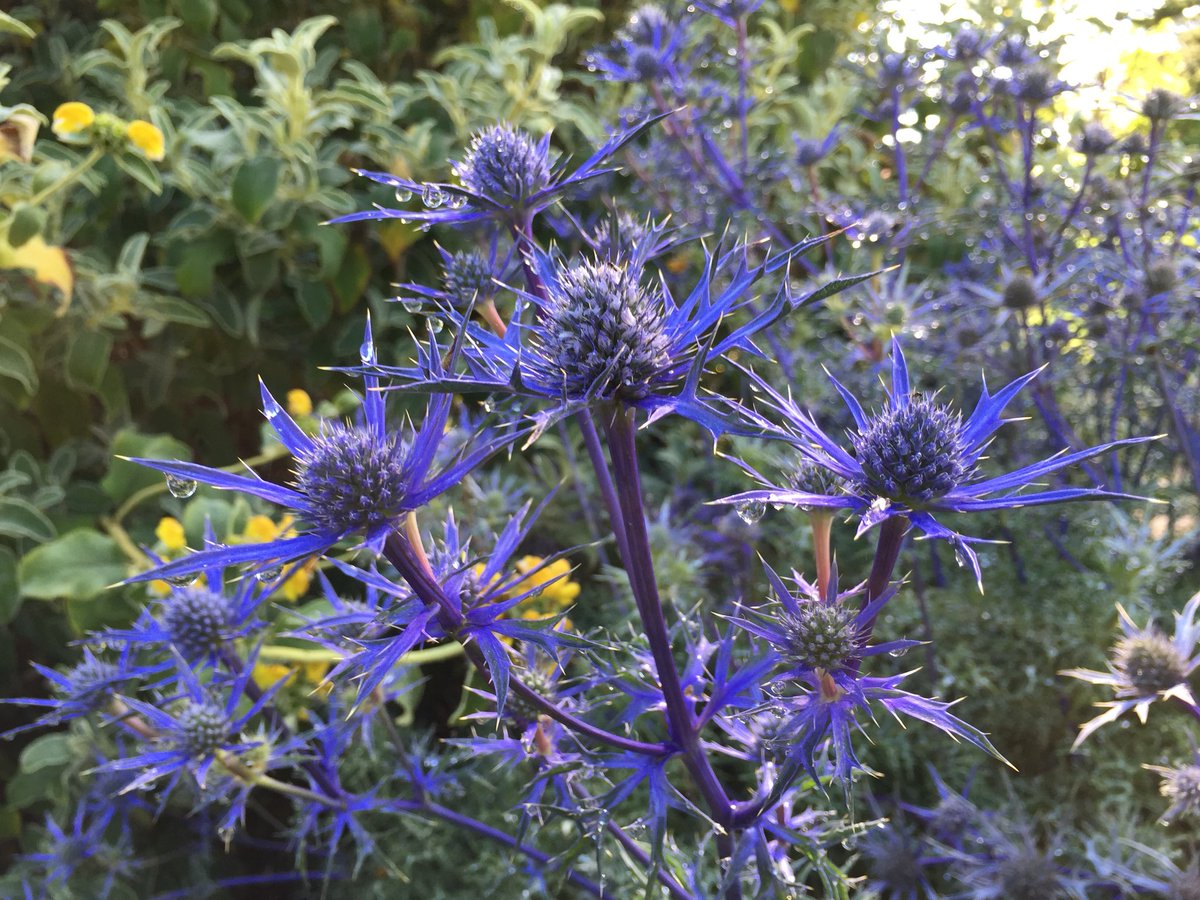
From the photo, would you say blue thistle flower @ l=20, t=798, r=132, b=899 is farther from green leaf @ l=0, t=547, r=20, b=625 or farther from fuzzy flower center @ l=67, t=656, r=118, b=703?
green leaf @ l=0, t=547, r=20, b=625

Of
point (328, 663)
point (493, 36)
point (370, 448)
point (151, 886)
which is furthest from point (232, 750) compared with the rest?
point (493, 36)

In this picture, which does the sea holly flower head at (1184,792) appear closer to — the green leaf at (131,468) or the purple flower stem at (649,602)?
the purple flower stem at (649,602)

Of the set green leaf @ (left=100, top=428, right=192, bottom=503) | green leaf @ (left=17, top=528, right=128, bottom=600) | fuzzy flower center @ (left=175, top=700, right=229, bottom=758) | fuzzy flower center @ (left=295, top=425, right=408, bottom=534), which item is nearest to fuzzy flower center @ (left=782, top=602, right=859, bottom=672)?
fuzzy flower center @ (left=295, top=425, right=408, bottom=534)

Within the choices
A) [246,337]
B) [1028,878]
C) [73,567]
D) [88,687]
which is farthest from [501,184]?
[246,337]

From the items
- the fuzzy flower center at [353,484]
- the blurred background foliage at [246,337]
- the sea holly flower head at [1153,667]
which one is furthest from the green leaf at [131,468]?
the sea holly flower head at [1153,667]

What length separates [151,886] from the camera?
1.43 meters

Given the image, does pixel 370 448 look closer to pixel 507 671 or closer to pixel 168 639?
pixel 507 671

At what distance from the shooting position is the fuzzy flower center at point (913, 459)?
0.50 metres

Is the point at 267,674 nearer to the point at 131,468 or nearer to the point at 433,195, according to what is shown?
the point at 131,468

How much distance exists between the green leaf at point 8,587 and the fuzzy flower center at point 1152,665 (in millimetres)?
1503

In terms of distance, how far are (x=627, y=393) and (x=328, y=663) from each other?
93cm

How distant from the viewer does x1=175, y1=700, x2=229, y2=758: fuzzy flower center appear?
0.76 m

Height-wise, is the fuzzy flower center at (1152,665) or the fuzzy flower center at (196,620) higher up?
the fuzzy flower center at (1152,665)

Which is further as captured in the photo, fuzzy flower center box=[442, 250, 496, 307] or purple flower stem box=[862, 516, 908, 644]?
fuzzy flower center box=[442, 250, 496, 307]
